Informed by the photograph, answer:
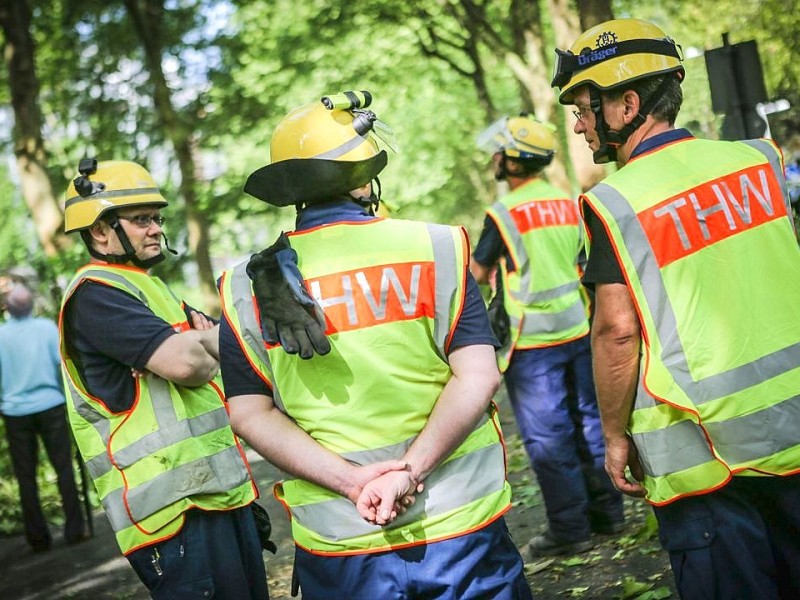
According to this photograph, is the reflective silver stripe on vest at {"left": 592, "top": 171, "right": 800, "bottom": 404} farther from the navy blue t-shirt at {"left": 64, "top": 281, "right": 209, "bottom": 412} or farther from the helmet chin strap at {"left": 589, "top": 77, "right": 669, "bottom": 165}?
the navy blue t-shirt at {"left": 64, "top": 281, "right": 209, "bottom": 412}

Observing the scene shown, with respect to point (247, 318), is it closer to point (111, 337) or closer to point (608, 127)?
point (111, 337)

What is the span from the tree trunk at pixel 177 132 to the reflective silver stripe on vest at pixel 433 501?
1336 cm

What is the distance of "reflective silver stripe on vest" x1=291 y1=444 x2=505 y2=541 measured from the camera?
8.93 ft

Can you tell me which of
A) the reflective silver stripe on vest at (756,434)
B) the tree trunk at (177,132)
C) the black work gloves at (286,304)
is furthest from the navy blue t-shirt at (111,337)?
the tree trunk at (177,132)

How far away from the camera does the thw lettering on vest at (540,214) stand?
5.91 metres

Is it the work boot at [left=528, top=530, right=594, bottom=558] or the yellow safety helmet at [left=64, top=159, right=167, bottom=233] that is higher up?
the yellow safety helmet at [left=64, top=159, right=167, bottom=233]

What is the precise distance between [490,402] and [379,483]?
0.43 m

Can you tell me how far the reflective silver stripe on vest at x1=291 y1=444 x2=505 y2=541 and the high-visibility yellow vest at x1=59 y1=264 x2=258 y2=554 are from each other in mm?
919

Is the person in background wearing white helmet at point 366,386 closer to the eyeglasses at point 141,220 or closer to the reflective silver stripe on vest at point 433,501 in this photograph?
the reflective silver stripe on vest at point 433,501

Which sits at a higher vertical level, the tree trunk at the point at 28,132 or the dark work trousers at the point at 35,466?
the tree trunk at the point at 28,132

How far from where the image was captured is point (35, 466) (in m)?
9.12

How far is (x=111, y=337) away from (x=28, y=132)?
950cm

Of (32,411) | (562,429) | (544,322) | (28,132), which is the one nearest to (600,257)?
(544,322)

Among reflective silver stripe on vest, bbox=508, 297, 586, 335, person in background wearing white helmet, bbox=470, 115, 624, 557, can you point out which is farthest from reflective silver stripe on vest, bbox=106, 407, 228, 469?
reflective silver stripe on vest, bbox=508, 297, 586, 335
